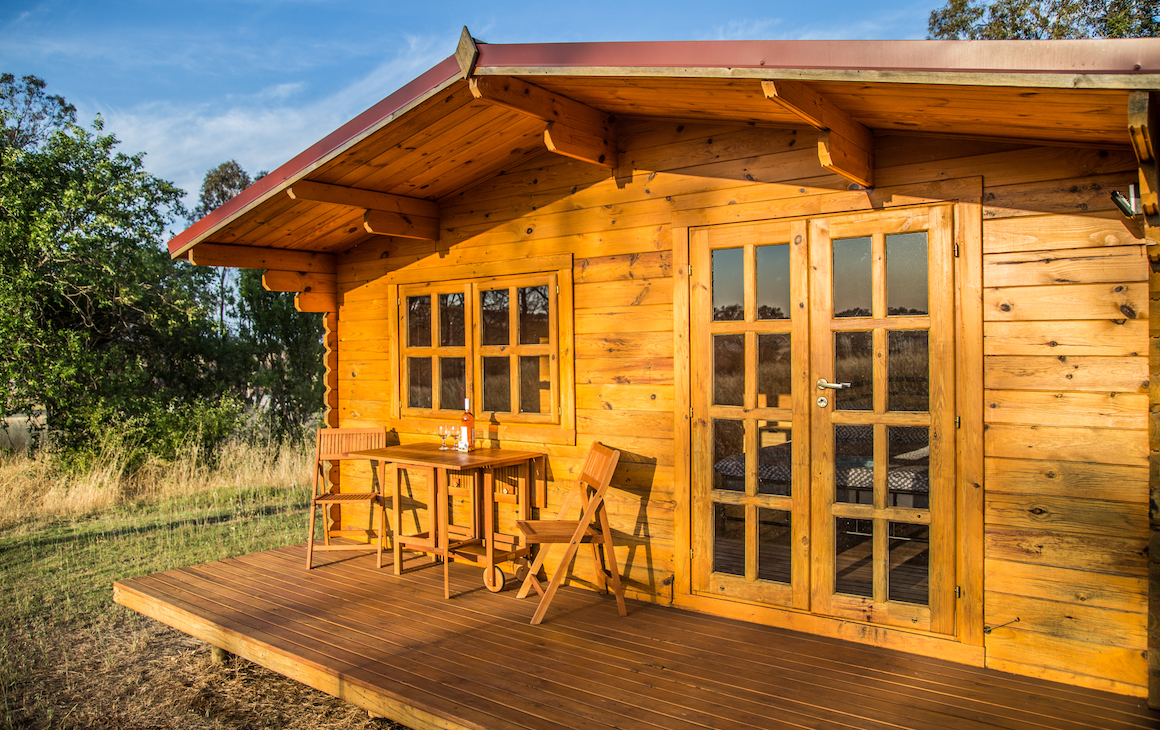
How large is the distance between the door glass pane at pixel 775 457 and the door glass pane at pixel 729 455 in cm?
9

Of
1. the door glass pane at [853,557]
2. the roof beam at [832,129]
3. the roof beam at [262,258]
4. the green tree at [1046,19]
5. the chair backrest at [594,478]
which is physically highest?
the green tree at [1046,19]

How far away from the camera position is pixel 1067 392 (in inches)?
123

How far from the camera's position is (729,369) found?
4.01 m

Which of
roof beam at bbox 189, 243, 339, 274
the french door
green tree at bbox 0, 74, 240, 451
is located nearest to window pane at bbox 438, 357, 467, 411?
roof beam at bbox 189, 243, 339, 274

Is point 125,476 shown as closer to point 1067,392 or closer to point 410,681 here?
point 410,681

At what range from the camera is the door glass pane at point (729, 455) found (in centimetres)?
397

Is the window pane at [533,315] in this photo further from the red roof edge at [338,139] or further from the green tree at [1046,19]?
the green tree at [1046,19]

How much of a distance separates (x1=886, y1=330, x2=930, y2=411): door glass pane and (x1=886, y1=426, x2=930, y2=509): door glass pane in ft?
0.39

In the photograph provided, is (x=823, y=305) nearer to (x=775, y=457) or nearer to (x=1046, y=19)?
(x=775, y=457)

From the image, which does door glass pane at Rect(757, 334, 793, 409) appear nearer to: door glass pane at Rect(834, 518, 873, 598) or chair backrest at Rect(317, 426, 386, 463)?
door glass pane at Rect(834, 518, 873, 598)

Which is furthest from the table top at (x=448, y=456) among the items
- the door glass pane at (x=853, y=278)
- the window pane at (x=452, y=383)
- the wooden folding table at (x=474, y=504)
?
the door glass pane at (x=853, y=278)

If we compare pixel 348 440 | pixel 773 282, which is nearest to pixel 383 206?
pixel 348 440

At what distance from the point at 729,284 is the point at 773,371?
20.2 inches

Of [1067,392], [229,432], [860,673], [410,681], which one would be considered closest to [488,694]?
[410,681]
